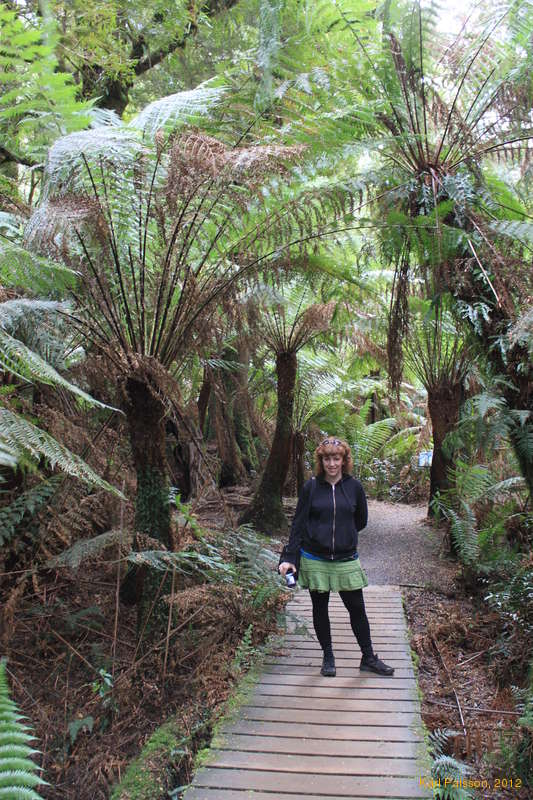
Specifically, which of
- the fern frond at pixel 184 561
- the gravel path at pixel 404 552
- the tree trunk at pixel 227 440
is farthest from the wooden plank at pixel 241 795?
the tree trunk at pixel 227 440

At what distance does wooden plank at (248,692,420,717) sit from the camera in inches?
113

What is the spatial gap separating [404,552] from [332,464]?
3.49m

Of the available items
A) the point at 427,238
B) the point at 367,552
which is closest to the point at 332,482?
the point at 427,238

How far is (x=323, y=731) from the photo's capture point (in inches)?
106

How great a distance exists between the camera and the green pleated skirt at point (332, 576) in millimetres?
3160

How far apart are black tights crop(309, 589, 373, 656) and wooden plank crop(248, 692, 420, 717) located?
0.32 m

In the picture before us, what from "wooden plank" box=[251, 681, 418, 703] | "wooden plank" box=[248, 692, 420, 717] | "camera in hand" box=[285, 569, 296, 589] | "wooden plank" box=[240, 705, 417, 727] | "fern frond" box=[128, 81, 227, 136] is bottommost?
"wooden plank" box=[251, 681, 418, 703]

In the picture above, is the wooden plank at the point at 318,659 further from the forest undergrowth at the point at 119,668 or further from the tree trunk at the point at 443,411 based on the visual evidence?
the tree trunk at the point at 443,411

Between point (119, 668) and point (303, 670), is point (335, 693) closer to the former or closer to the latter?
point (303, 670)

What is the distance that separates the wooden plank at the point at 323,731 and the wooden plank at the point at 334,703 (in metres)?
0.15

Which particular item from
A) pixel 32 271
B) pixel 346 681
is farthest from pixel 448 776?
pixel 32 271

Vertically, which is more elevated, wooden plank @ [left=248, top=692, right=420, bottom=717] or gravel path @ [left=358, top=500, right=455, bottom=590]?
wooden plank @ [left=248, top=692, right=420, bottom=717]

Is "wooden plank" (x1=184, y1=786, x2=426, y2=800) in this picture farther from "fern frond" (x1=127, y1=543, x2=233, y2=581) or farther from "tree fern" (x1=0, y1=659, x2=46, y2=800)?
"fern frond" (x1=127, y1=543, x2=233, y2=581)

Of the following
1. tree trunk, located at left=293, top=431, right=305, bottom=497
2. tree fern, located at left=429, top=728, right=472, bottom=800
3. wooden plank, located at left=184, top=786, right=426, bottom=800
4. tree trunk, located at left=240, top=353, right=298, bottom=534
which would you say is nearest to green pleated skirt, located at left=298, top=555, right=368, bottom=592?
tree fern, located at left=429, top=728, right=472, bottom=800
